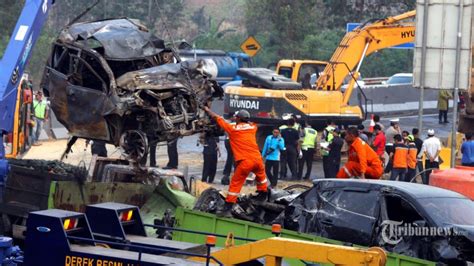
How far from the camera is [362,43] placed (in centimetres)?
3188

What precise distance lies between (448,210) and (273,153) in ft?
39.3

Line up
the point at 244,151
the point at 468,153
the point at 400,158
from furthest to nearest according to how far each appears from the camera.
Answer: the point at 400,158 → the point at 468,153 → the point at 244,151

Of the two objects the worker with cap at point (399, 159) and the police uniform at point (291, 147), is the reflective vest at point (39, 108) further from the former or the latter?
the worker with cap at point (399, 159)

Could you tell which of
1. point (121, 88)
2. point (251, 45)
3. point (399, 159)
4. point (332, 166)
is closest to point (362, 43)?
point (332, 166)

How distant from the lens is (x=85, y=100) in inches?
718

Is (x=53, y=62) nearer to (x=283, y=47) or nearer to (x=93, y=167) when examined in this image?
(x=93, y=167)

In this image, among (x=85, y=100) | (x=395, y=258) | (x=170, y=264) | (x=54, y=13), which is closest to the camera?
(x=170, y=264)

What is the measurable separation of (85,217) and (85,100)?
7362mm

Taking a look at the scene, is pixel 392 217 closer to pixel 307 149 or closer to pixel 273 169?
pixel 273 169

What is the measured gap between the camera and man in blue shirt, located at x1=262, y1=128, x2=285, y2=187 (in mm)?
24859

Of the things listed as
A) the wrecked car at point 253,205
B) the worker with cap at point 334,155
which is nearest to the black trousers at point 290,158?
the worker with cap at point 334,155

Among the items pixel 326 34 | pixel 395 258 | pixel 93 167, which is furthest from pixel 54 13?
pixel 395 258

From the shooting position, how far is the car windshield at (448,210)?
12.9 m

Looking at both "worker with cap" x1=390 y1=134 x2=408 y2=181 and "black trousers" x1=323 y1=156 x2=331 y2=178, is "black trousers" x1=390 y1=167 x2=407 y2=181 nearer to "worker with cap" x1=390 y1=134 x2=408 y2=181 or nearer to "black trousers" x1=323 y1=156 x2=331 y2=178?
"worker with cap" x1=390 y1=134 x2=408 y2=181
